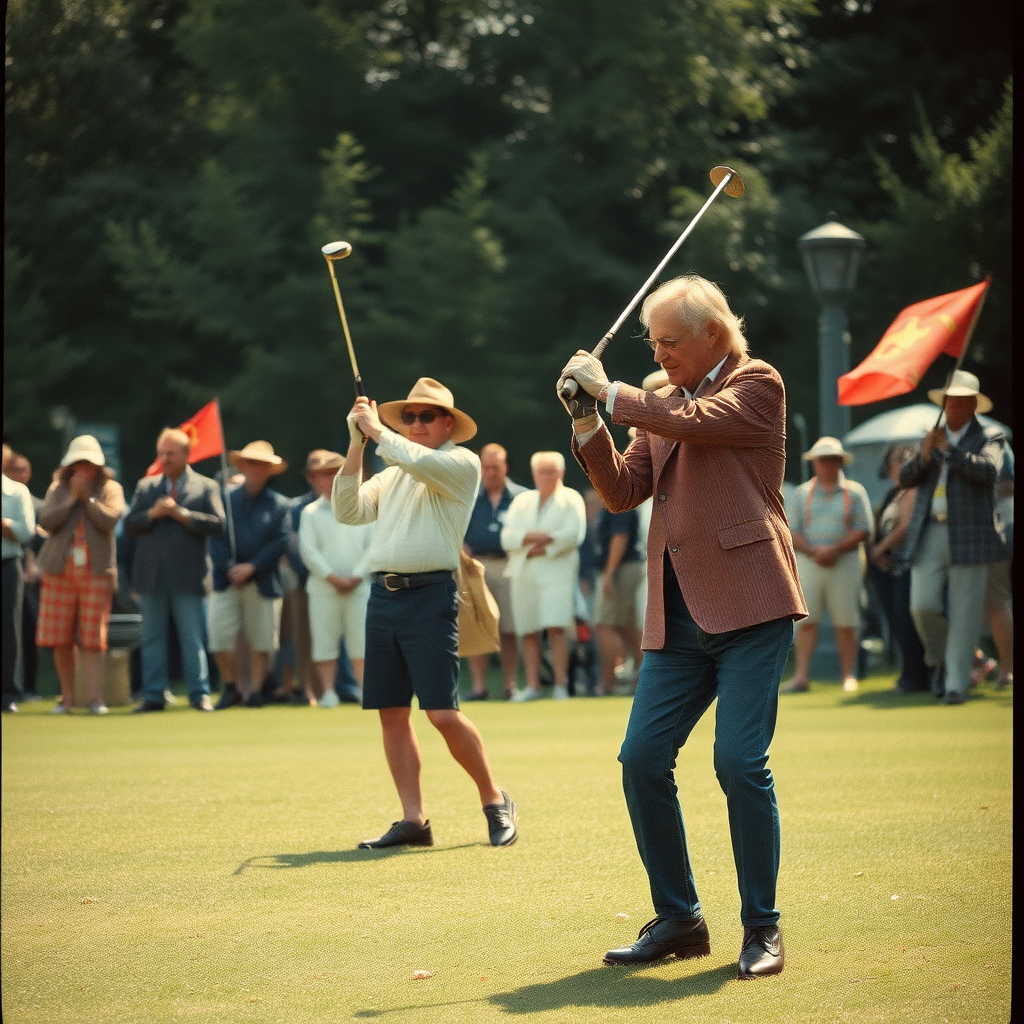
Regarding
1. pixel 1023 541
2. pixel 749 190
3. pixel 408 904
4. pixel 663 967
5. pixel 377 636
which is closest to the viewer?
pixel 1023 541

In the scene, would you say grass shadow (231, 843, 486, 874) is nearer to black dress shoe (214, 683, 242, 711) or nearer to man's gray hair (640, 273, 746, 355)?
man's gray hair (640, 273, 746, 355)

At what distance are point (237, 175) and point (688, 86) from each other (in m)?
7.85

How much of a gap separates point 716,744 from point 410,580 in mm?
2832

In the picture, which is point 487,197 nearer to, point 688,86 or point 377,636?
point 688,86

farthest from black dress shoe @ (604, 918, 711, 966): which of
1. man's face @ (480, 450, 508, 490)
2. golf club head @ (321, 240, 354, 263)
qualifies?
man's face @ (480, 450, 508, 490)

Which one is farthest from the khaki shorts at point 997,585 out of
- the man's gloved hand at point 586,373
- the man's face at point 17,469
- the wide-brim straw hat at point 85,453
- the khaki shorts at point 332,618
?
the man's face at point 17,469

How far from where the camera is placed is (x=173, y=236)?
29172mm

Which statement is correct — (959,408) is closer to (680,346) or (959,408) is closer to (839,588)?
(839,588)

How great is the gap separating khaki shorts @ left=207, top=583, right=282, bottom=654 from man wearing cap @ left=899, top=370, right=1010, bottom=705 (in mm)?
5896

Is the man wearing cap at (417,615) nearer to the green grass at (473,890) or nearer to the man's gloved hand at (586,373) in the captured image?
the green grass at (473,890)

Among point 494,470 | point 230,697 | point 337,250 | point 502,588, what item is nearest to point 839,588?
point 502,588

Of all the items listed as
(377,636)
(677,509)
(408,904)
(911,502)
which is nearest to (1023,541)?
(677,509)

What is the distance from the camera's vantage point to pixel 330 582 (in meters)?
15.4

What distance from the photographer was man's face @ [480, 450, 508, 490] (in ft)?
52.4
